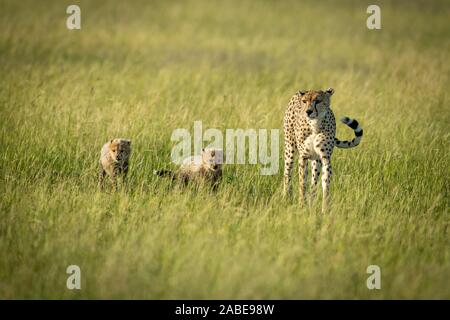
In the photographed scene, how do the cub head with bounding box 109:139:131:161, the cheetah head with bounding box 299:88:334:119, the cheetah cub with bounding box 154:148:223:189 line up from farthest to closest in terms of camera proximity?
the cheetah cub with bounding box 154:148:223:189
the cub head with bounding box 109:139:131:161
the cheetah head with bounding box 299:88:334:119

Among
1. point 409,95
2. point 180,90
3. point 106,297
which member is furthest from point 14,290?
point 409,95

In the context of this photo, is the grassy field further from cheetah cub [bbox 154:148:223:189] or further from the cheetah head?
the cheetah head

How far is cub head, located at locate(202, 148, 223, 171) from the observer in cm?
707

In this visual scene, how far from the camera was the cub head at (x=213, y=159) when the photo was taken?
707 centimetres

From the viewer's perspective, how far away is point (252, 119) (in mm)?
8641

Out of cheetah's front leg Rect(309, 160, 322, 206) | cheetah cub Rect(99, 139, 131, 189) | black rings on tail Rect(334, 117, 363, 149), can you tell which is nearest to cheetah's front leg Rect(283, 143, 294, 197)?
cheetah's front leg Rect(309, 160, 322, 206)

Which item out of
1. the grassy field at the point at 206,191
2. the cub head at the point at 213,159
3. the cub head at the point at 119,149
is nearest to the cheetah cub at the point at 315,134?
the grassy field at the point at 206,191

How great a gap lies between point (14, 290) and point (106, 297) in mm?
668

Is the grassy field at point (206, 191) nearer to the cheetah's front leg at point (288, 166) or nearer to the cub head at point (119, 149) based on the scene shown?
the cheetah's front leg at point (288, 166)

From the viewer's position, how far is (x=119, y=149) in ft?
22.5

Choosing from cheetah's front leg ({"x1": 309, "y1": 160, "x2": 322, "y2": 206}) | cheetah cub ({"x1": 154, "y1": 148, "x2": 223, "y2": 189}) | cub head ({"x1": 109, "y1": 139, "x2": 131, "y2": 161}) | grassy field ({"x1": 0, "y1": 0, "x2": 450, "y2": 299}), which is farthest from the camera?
cheetah cub ({"x1": 154, "y1": 148, "x2": 223, "y2": 189})

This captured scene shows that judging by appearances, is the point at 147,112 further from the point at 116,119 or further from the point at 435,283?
the point at 435,283

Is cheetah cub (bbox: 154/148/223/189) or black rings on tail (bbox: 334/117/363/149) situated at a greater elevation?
black rings on tail (bbox: 334/117/363/149)

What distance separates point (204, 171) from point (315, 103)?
4.96 feet
